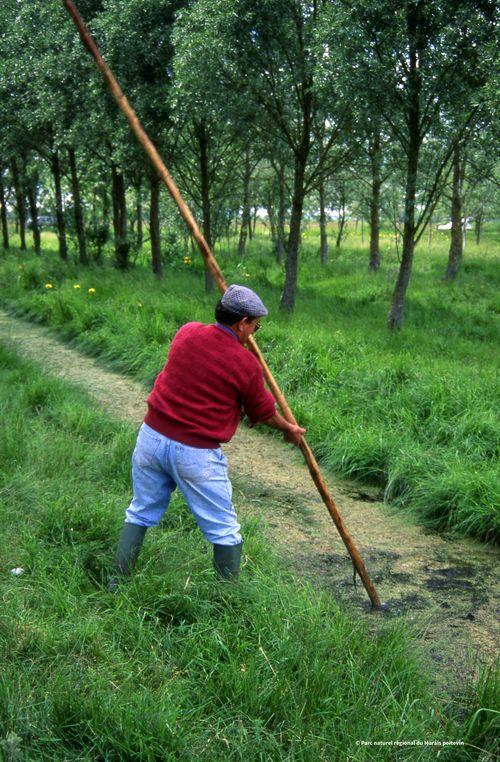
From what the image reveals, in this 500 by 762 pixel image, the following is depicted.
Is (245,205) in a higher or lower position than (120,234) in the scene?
higher

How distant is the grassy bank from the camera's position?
6301mm

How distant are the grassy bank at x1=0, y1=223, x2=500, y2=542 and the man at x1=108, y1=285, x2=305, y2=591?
2494 millimetres

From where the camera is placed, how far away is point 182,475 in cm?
366

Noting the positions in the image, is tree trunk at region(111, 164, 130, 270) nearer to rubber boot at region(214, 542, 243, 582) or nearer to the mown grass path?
the mown grass path

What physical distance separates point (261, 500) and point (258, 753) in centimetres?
326

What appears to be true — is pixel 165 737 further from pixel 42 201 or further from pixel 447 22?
pixel 42 201

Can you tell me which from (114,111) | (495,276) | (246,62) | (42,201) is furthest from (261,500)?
(42,201)

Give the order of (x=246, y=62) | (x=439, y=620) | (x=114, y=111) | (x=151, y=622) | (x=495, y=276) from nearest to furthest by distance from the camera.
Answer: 1. (x=151, y=622)
2. (x=439, y=620)
3. (x=246, y=62)
4. (x=114, y=111)
5. (x=495, y=276)

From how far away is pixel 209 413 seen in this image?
366cm

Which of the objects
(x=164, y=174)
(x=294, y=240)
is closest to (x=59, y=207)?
(x=294, y=240)

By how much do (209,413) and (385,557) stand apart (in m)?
2.17

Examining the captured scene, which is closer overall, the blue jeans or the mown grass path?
the blue jeans

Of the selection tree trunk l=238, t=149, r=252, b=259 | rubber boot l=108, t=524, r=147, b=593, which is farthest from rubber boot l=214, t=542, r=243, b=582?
tree trunk l=238, t=149, r=252, b=259

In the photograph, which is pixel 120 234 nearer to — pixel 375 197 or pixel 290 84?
pixel 375 197
